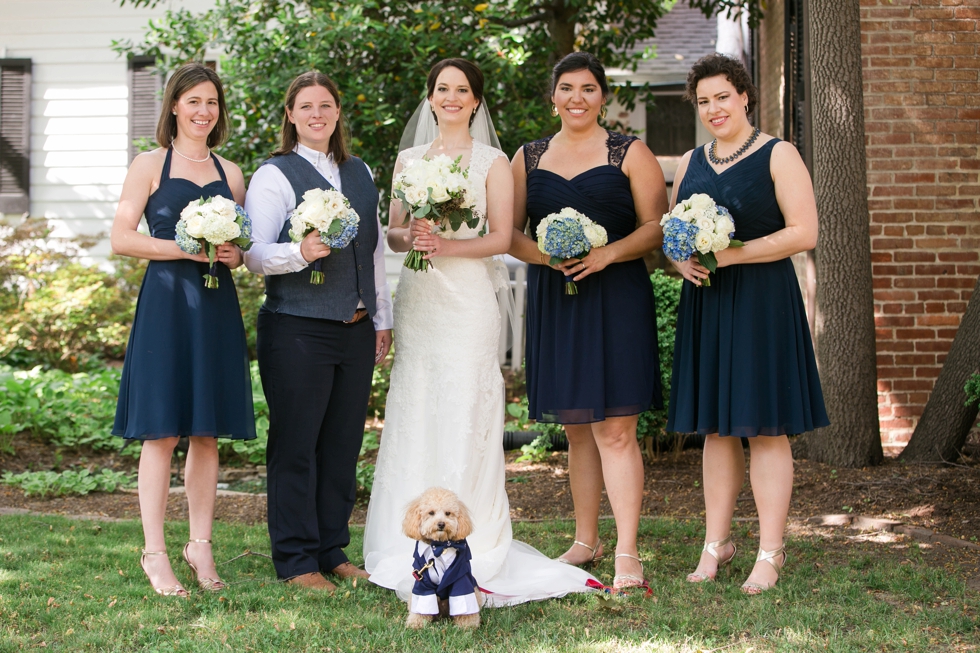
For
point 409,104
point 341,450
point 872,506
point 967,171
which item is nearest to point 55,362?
point 409,104

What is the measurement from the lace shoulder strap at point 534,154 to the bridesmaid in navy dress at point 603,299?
0.18 ft

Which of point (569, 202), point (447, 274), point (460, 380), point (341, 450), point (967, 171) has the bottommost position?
point (341, 450)

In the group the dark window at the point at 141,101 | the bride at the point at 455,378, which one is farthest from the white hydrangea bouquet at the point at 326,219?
the dark window at the point at 141,101

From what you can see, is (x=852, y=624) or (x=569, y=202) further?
(x=569, y=202)

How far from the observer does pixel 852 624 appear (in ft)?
11.7

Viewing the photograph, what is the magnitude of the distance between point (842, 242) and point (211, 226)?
160 inches

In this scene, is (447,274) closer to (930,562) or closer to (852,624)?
(852,624)

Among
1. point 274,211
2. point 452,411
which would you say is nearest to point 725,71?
point 452,411

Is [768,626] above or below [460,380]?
below

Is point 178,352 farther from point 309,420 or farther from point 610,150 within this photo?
point 610,150

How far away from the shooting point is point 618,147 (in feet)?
13.7

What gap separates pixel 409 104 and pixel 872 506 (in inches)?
181

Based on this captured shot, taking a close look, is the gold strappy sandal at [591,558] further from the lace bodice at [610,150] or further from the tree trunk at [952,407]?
the tree trunk at [952,407]

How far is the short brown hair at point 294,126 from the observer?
4.11 m
